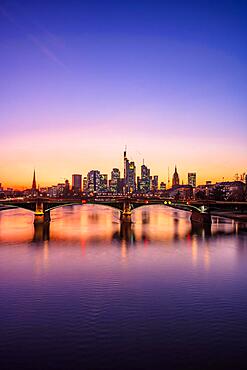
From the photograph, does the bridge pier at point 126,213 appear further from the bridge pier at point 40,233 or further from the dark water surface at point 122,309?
the dark water surface at point 122,309

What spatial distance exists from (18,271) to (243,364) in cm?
2930

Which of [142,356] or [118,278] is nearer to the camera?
[142,356]

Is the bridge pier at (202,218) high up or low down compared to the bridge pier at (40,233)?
up

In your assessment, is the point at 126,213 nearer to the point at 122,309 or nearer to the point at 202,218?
the point at 202,218

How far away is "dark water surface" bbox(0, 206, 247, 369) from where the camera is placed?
2183 cm

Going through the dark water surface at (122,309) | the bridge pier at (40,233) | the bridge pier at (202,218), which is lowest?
the dark water surface at (122,309)

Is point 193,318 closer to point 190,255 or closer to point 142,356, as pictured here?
point 142,356

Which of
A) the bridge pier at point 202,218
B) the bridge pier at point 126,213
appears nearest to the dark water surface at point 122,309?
the bridge pier at point 202,218

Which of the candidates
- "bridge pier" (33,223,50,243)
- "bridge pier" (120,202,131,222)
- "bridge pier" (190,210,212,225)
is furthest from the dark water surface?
"bridge pier" (120,202,131,222)

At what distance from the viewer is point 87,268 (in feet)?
151

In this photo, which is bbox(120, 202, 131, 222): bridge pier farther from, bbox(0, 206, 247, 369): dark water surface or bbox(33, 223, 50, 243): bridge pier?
bbox(0, 206, 247, 369): dark water surface

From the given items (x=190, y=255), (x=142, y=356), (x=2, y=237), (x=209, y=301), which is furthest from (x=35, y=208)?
(x=142, y=356)

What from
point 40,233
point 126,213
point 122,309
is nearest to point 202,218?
point 126,213

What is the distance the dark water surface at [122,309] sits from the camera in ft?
71.6
